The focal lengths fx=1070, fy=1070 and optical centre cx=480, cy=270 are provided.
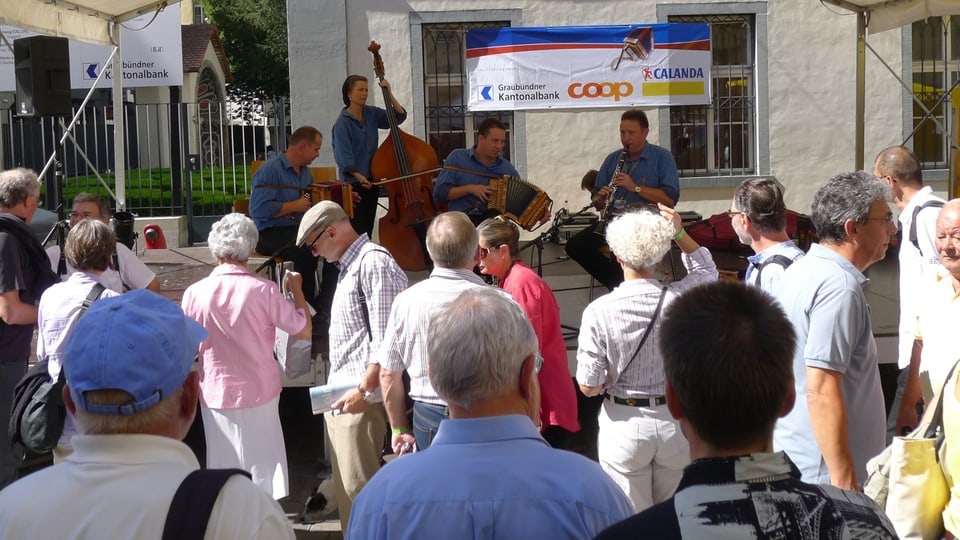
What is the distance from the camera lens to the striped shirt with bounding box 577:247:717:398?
390 cm

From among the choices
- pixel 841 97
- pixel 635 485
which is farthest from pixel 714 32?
pixel 635 485

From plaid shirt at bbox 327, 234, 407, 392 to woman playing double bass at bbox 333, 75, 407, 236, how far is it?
11.2ft

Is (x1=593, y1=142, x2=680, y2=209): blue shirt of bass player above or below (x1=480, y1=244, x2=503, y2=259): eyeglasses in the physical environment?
above

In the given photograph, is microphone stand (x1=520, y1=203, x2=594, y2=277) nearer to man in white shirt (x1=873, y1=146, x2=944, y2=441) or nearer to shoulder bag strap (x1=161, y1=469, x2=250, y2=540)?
man in white shirt (x1=873, y1=146, x2=944, y2=441)

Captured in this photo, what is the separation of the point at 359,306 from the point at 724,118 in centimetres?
988

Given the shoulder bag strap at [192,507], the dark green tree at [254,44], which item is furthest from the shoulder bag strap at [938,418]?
the dark green tree at [254,44]

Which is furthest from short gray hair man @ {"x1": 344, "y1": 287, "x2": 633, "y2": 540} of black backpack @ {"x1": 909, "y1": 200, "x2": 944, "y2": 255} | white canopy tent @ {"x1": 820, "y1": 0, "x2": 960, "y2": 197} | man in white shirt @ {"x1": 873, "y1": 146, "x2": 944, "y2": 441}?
white canopy tent @ {"x1": 820, "y1": 0, "x2": 960, "y2": 197}

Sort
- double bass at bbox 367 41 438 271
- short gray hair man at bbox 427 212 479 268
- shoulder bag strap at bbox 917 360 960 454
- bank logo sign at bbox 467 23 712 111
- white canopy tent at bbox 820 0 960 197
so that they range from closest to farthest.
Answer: shoulder bag strap at bbox 917 360 960 454, short gray hair man at bbox 427 212 479 268, double bass at bbox 367 41 438 271, white canopy tent at bbox 820 0 960 197, bank logo sign at bbox 467 23 712 111

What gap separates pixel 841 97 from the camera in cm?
1334

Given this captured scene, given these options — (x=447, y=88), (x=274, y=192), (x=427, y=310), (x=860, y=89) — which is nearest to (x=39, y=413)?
(x=427, y=310)

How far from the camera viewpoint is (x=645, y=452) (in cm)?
386

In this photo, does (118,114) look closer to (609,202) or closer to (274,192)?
(274,192)

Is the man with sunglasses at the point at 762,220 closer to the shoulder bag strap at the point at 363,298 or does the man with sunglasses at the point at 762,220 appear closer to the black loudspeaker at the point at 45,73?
the shoulder bag strap at the point at 363,298

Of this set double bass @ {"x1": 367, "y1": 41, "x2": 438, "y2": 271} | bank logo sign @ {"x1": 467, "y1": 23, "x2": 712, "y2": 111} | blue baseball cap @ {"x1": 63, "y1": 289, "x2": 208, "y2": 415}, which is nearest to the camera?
blue baseball cap @ {"x1": 63, "y1": 289, "x2": 208, "y2": 415}
